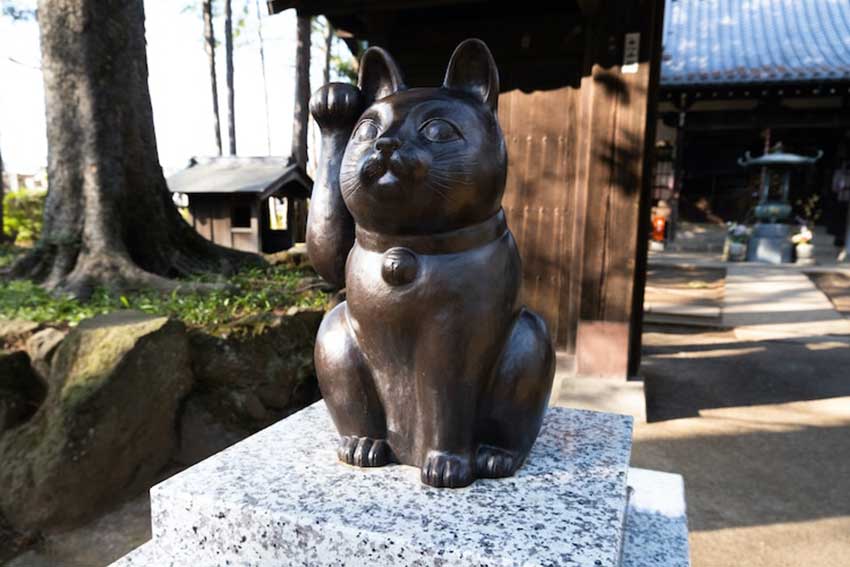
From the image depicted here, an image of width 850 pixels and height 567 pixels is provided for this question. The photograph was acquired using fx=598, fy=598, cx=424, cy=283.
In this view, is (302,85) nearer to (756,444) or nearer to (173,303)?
(173,303)

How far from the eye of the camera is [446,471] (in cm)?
160

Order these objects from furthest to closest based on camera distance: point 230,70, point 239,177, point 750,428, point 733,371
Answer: point 230,70 < point 239,177 < point 733,371 < point 750,428

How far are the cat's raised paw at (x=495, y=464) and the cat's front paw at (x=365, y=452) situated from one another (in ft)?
0.90

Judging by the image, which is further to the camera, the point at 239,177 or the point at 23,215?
the point at 23,215

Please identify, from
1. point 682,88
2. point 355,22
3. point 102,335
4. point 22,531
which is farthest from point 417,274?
point 682,88

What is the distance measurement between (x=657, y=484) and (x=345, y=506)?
1.44 m

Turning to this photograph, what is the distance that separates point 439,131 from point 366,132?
0.20 meters

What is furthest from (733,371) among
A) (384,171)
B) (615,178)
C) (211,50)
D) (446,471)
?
(211,50)

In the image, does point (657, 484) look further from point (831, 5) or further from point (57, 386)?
point (831, 5)

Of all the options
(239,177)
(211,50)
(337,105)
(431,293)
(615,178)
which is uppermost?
(211,50)

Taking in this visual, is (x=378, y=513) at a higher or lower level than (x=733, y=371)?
higher

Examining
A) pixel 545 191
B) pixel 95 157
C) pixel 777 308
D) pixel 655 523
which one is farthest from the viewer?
pixel 777 308

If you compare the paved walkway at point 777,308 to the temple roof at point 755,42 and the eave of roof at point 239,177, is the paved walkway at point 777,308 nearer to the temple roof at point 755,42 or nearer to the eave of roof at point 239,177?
the temple roof at point 755,42

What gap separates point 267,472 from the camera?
5.61 feet
